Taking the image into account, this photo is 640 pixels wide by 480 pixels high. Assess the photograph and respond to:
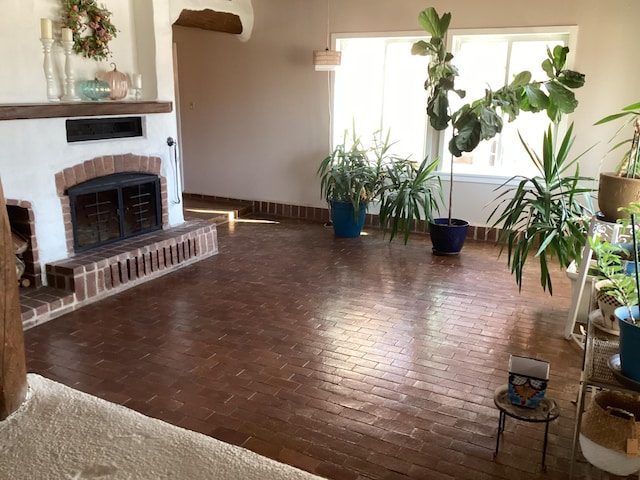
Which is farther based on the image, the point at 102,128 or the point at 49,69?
the point at 102,128

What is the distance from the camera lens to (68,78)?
13.3ft

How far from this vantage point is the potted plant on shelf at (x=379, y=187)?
5445 millimetres

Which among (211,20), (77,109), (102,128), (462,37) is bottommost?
(102,128)

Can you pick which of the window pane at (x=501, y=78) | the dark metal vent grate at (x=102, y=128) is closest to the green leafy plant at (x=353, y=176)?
the window pane at (x=501, y=78)

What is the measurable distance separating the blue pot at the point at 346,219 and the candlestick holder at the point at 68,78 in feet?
9.10

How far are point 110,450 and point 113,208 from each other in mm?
2749

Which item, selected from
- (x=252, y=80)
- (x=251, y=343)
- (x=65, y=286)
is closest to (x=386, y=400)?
(x=251, y=343)

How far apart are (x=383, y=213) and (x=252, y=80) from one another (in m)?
2.57

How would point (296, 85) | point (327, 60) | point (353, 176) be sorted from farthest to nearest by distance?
1. point (296, 85)
2. point (327, 60)
3. point (353, 176)

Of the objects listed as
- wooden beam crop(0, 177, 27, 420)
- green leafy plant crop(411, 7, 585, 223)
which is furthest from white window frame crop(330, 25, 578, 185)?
wooden beam crop(0, 177, 27, 420)

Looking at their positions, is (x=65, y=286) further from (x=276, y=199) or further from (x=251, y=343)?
(x=276, y=199)

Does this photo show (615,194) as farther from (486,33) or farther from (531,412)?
(486,33)

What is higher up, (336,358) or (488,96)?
(488,96)

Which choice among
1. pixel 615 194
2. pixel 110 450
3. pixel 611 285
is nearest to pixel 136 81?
pixel 110 450
